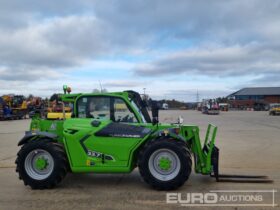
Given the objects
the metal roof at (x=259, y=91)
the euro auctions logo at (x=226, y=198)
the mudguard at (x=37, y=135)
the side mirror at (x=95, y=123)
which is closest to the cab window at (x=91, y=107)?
the side mirror at (x=95, y=123)

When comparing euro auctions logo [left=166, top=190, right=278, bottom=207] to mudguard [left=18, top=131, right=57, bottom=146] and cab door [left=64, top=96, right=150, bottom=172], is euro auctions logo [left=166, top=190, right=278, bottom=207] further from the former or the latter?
mudguard [left=18, top=131, right=57, bottom=146]

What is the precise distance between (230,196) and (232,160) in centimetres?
443

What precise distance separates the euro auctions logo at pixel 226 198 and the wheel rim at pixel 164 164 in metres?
0.47

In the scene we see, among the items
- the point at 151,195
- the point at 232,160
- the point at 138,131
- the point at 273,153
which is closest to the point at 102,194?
the point at 151,195

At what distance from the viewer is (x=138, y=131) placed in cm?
760

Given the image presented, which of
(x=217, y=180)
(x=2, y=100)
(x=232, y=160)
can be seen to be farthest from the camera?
(x=2, y=100)

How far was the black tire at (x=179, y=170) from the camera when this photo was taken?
7.28m

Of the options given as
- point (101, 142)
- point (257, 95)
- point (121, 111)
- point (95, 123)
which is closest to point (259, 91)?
point (257, 95)

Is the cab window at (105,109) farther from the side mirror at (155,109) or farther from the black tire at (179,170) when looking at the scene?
the black tire at (179,170)

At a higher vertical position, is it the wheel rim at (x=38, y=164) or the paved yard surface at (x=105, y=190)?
the wheel rim at (x=38, y=164)

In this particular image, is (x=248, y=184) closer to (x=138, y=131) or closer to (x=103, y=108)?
(x=138, y=131)

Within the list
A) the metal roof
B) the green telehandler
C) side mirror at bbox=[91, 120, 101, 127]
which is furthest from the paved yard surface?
the metal roof

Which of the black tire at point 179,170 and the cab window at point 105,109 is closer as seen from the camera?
the black tire at point 179,170

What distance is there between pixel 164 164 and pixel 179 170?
308mm
